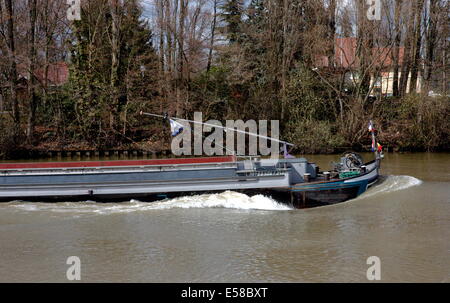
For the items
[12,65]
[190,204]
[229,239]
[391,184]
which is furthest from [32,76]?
[229,239]

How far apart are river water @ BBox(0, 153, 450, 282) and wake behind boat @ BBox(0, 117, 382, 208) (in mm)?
344

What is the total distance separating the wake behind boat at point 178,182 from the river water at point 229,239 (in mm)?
344

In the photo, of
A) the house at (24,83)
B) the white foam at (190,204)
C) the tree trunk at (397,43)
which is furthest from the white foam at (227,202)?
the tree trunk at (397,43)

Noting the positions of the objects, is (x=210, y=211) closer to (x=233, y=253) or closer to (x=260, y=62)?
(x=233, y=253)

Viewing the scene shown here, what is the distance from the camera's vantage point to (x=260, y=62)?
3897 centimetres

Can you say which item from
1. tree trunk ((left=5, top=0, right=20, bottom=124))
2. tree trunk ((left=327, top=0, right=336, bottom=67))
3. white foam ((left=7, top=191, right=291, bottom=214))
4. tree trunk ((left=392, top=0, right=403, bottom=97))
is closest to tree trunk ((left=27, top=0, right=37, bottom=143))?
tree trunk ((left=5, top=0, right=20, bottom=124))

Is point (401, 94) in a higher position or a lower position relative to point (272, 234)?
higher

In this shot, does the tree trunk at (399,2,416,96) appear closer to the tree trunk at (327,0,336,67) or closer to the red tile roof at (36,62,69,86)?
the tree trunk at (327,0,336,67)

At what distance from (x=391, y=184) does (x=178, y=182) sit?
355 inches

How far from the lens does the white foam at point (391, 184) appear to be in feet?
60.3

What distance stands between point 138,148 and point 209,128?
552 cm

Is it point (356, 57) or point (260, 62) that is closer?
point (356, 57)

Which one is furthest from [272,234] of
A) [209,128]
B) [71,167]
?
[209,128]
